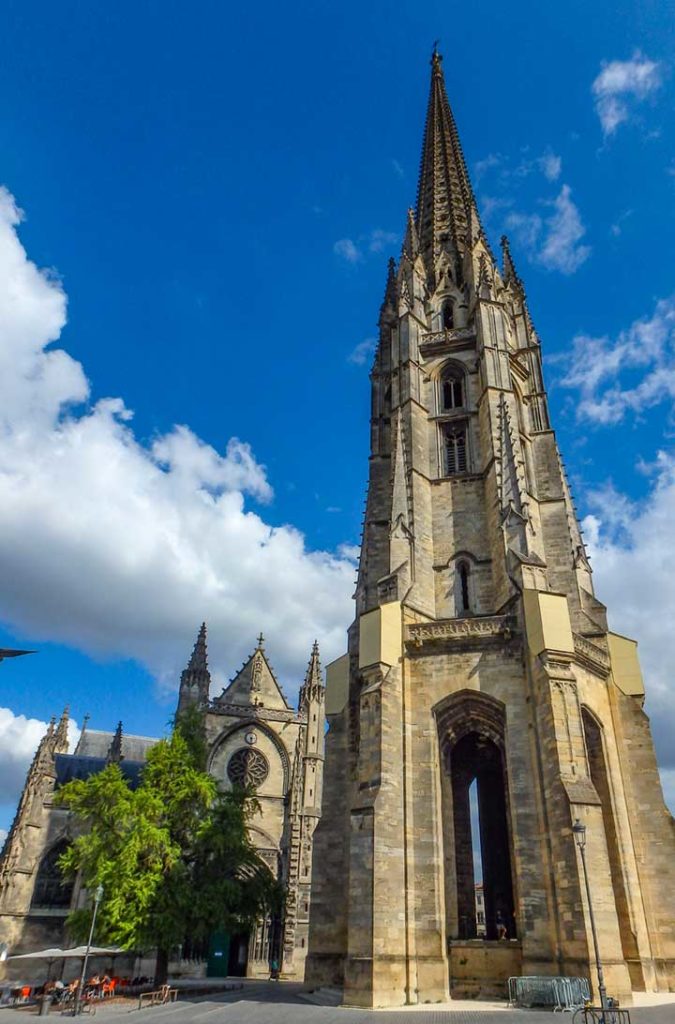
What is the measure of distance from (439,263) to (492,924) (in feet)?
90.1

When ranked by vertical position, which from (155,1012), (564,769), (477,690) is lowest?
(155,1012)

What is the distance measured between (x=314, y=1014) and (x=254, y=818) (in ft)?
65.2

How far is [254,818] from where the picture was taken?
32219 mm

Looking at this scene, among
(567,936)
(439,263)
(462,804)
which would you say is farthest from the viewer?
A: (439,263)

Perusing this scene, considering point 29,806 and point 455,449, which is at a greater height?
point 455,449

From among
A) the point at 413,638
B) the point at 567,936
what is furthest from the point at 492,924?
the point at 413,638

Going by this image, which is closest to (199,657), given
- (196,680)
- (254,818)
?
(196,680)

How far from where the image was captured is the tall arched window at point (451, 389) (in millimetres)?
27511

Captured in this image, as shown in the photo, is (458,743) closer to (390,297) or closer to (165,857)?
(165,857)

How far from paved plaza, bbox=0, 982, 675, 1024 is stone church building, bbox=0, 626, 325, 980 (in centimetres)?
1200

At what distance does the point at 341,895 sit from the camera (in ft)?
61.2

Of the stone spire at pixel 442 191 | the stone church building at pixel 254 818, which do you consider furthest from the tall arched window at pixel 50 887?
the stone spire at pixel 442 191

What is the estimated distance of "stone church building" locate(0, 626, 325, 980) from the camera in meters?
29.5

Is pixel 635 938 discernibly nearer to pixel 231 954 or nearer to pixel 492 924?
pixel 492 924
